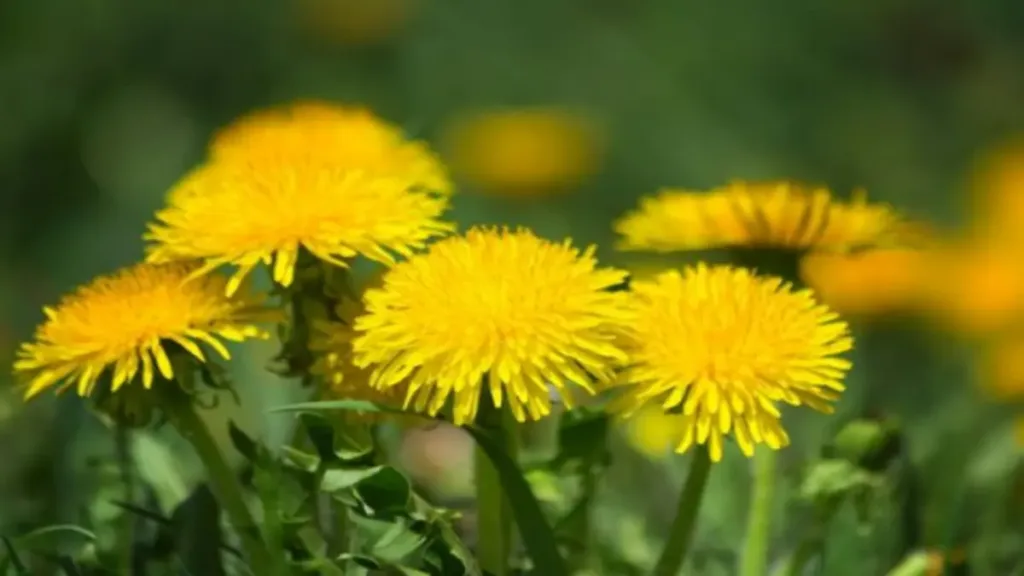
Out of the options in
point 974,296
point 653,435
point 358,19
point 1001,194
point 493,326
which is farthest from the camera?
point 358,19

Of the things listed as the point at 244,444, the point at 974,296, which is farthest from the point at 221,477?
the point at 974,296

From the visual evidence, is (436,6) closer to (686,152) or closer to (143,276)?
(686,152)

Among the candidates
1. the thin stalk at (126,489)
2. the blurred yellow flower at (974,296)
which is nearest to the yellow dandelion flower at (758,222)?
the thin stalk at (126,489)

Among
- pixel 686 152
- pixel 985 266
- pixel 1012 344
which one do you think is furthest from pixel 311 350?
pixel 686 152

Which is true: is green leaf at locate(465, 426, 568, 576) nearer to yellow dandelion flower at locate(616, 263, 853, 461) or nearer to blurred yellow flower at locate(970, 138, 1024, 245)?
yellow dandelion flower at locate(616, 263, 853, 461)

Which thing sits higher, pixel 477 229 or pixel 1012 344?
pixel 1012 344

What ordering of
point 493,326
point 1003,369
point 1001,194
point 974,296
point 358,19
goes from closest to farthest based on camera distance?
point 493,326, point 1003,369, point 974,296, point 1001,194, point 358,19

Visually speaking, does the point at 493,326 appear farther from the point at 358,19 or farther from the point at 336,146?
the point at 358,19
